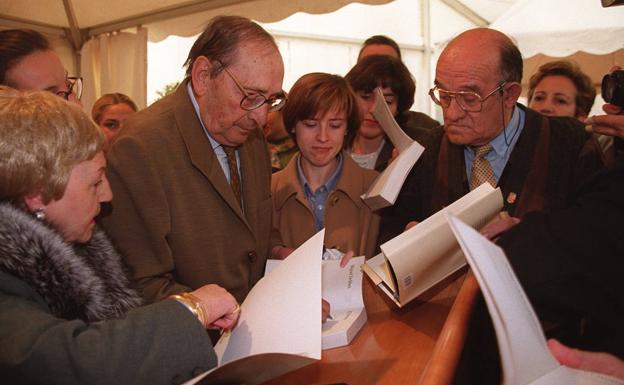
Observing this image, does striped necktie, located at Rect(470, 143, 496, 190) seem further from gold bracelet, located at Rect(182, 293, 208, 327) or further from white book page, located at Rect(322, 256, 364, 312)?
gold bracelet, located at Rect(182, 293, 208, 327)

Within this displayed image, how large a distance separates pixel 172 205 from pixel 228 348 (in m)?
0.63

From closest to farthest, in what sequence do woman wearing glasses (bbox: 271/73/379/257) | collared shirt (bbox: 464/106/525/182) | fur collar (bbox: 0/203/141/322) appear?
fur collar (bbox: 0/203/141/322)
collared shirt (bbox: 464/106/525/182)
woman wearing glasses (bbox: 271/73/379/257)

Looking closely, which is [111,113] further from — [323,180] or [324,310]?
[324,310]

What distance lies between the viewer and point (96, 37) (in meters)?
6.07

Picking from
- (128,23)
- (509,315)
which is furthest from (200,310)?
Answer: (128,23)

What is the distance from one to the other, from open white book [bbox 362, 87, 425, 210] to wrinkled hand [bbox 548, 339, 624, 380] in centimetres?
114

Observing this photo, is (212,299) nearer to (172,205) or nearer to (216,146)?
(172,205)

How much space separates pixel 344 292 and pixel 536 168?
1160 mm

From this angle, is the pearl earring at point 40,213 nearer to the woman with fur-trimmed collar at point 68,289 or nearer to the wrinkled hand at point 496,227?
the woman with fur-trimmed collar at point 68,289

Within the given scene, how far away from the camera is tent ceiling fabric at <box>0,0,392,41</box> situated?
480 centimetres

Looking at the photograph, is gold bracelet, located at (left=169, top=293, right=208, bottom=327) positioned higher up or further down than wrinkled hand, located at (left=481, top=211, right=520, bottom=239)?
further down

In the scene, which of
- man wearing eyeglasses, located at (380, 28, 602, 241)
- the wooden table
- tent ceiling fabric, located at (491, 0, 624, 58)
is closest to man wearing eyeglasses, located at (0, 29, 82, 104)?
the wooden table

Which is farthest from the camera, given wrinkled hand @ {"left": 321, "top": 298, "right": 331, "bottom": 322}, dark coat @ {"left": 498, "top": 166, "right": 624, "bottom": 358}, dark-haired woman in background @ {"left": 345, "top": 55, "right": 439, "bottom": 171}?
dark-haired woman in background @ {"left": 345, "top": 55, "right": 439, "bottom": 171}

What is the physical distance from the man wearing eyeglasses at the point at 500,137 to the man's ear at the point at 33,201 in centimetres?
170
